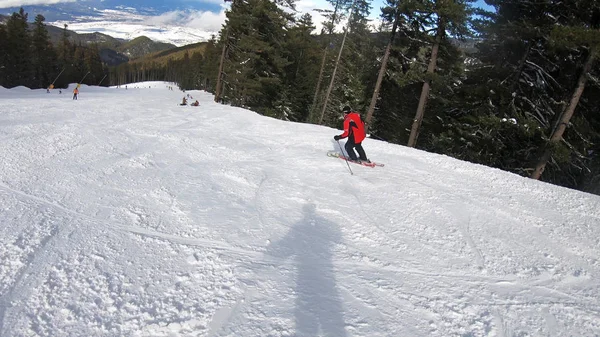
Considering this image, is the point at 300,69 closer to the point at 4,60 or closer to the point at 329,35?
the point at 329,35

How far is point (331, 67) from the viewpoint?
31375 millimetres

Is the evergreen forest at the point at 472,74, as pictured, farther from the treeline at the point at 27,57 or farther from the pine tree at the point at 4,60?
the pine tree at the point at 4,60

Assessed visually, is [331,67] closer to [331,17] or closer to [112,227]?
[331,17]

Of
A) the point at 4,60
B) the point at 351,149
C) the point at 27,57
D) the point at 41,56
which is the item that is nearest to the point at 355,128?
the point at 351,149

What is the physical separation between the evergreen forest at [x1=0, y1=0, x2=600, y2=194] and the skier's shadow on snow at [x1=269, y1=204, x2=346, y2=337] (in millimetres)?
10612

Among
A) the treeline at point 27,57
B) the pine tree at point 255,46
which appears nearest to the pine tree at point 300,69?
the pine tree at point 255,46

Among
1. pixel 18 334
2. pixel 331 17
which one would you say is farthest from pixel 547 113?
pixel 331 17

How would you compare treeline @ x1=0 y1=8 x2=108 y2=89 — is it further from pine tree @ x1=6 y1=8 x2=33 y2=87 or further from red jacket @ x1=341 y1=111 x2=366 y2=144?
red jacket @ x1=341 y1=111 x2=366 y2=144

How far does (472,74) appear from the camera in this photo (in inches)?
620

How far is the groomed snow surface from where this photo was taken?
2.99 metres

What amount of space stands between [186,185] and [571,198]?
938cm

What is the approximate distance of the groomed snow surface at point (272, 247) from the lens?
2.99 m

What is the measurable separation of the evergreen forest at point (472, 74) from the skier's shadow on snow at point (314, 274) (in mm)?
10612

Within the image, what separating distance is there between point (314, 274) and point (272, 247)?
0.79 m
